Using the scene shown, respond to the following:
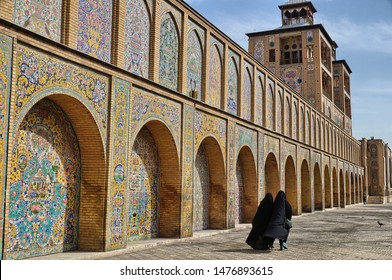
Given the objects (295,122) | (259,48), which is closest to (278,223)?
(295,122)

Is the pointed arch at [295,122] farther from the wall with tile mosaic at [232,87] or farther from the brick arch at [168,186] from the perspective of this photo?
the brick arch at [168,186]

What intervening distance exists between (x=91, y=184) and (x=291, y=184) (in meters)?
15.4

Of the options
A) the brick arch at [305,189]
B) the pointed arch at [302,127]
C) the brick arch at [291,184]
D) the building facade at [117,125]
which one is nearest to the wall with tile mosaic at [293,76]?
the pointed arch at [302,127]

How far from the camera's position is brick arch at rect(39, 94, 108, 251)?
9586mm

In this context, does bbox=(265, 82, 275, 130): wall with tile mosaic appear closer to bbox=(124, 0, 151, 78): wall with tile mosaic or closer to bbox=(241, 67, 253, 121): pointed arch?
bbox=(241, 67, 253, 121): pointed arch

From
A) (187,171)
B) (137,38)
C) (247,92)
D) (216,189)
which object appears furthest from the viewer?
(247,92)

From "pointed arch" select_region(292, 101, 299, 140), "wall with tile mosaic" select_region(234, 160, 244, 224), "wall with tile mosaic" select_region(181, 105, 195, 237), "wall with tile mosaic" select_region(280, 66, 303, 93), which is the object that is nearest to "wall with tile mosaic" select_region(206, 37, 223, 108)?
"wall with tile mosaic" select_region(181, 105, 195, 237)

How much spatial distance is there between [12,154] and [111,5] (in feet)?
13.3

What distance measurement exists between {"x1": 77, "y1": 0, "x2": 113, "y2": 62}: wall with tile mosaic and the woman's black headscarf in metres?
4.84

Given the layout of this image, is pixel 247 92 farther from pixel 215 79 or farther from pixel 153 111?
pixel 153 111

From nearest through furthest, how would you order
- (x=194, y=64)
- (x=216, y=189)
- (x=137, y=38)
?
(x=137, y=38), (x=194, y=64), (x=216, y=189)

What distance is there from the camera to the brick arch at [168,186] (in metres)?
12.5

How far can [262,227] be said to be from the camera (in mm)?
10625

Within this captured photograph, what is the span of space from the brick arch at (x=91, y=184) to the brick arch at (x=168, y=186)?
2.75 meters
